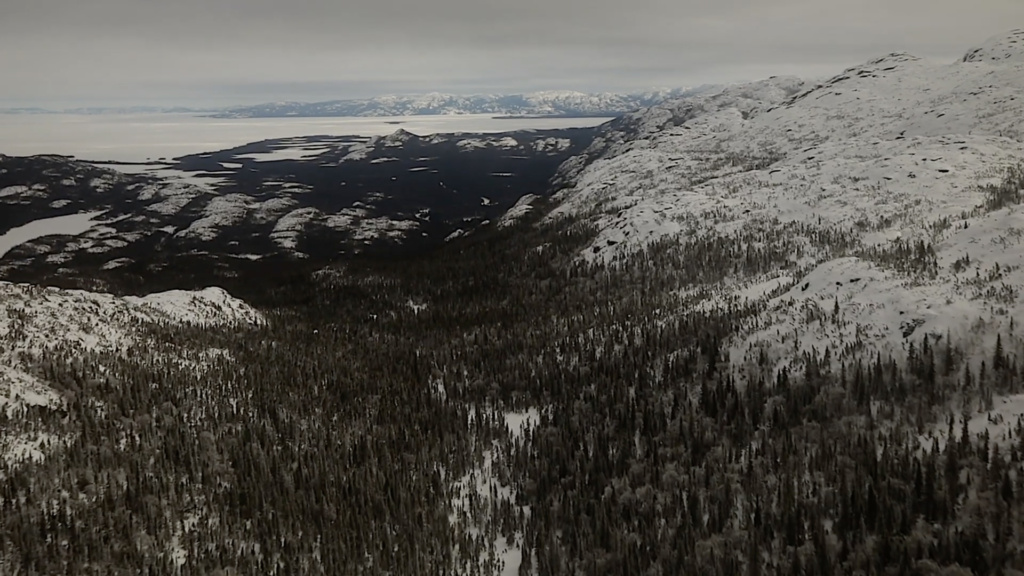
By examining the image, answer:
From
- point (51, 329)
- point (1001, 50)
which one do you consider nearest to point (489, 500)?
point (51, 329)

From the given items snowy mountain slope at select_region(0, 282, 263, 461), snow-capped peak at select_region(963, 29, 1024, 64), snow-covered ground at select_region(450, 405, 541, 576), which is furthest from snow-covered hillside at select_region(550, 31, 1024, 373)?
snowy mountain slope at select_region(0, 282, 263, 461)

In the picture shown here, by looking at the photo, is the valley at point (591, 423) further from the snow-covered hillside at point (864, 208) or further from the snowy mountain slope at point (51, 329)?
the snow-covered hillside at point (864, 208)

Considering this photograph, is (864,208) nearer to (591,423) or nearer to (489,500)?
(591,423)

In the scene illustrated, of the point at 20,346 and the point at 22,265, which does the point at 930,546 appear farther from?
the point at 22,265

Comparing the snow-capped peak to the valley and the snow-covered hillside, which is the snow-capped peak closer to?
the snow-covered hillside

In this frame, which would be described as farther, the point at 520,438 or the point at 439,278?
the point at 439,278

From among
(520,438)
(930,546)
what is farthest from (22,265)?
(930,546)

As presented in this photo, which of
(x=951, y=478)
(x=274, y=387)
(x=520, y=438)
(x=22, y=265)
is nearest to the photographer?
(x=951, y=478)
